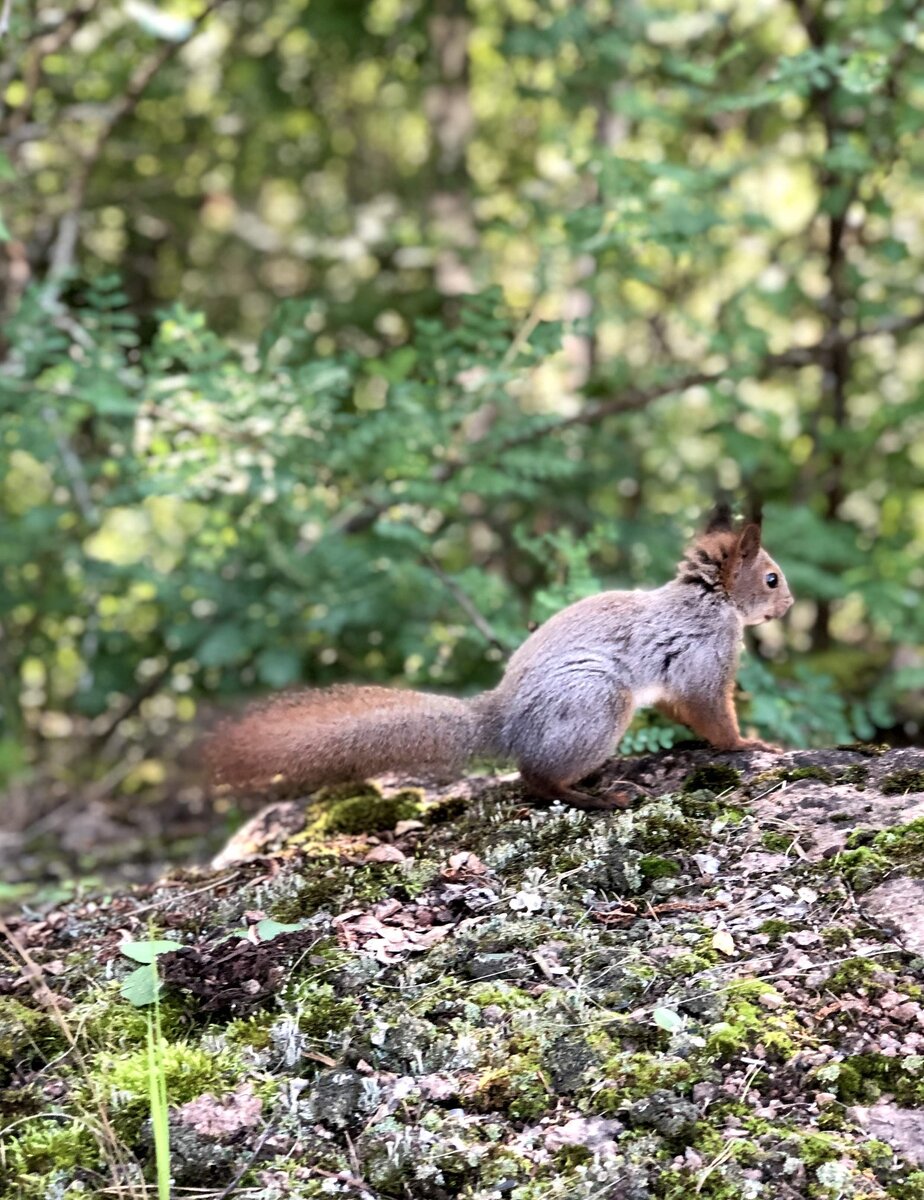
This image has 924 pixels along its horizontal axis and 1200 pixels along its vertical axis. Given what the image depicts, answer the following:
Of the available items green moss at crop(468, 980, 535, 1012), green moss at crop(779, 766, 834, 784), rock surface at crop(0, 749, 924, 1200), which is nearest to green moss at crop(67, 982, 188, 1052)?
rock surface at crop(0, 749, 924, 1200)

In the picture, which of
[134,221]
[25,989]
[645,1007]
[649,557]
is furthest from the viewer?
[134,221]

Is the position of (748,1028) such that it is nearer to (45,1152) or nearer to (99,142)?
(45,1152)

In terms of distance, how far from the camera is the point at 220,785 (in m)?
2.92

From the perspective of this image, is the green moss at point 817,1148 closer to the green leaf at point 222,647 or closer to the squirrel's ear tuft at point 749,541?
the squirrel's ear tuft at point 749,541

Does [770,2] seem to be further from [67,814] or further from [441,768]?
[67,814]

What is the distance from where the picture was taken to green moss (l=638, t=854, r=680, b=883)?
8.38 feet

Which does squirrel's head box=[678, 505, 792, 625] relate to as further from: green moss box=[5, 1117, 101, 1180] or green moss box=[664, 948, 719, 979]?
green moss box=[5, 1117, 101, 1180]

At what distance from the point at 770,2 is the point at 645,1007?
5252mm

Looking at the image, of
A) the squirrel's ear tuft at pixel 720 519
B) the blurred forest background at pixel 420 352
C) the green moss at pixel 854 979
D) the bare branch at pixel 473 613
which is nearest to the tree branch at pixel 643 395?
the blurred forest background at pixel 420 352

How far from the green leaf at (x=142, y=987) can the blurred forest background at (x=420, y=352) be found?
1.45 metres

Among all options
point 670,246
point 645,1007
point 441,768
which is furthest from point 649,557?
point 645,1007

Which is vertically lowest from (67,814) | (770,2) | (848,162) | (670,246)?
(67,814)

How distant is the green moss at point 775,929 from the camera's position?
7.58 feet

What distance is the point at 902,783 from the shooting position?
2740 mm
